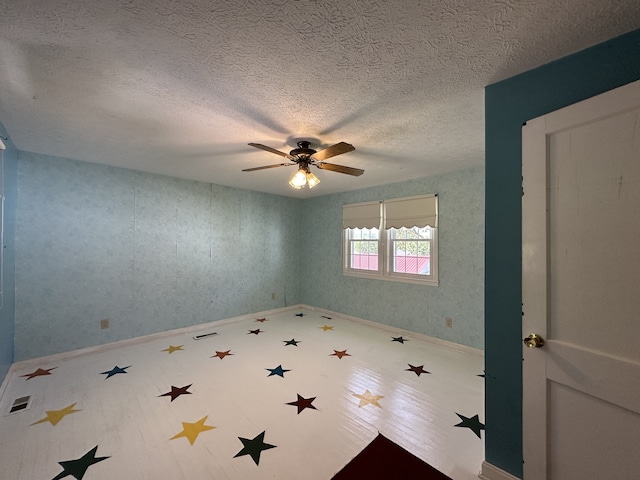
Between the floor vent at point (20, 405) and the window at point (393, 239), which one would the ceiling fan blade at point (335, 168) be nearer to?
the window at point (393, 239)

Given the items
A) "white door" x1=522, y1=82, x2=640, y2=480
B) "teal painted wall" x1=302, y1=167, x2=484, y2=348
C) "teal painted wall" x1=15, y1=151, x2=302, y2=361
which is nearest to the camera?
"white door" x1=522, y1=82, x2=640, y2=480

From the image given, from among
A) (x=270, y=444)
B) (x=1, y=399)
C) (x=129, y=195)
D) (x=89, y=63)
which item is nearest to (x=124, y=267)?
(x=129, y=195)

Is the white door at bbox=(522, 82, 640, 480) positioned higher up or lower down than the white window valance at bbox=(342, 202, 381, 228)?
lower down

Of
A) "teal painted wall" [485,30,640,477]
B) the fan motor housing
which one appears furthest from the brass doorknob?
the fan motor housing

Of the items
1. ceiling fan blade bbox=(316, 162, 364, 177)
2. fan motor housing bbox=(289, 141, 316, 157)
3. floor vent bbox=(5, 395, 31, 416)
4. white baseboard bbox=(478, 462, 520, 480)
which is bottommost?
floor vent bbox=(5, 395, 31, 416)

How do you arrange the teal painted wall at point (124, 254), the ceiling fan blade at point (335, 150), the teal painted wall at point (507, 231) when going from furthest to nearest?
the teal painted wall at point (124, 254) → the ceiling fan blade at point (335, 150) → the teal painted wall at point (507, 231)

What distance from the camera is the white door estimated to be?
1.02 m

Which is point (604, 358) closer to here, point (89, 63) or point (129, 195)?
point (89, 63)

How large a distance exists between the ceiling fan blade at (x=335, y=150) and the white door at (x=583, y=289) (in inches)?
42.5

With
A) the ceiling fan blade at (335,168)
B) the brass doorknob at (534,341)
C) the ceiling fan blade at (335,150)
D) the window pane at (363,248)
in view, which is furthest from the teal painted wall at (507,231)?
the window pane at (363,248)

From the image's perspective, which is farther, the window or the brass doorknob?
the window

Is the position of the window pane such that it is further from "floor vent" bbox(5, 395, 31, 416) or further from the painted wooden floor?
"floor vent" bbox(5, 395, 31, 416)

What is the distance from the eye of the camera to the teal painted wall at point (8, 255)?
7.75ft

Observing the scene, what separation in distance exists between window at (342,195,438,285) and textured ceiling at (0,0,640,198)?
1528 millimetres
